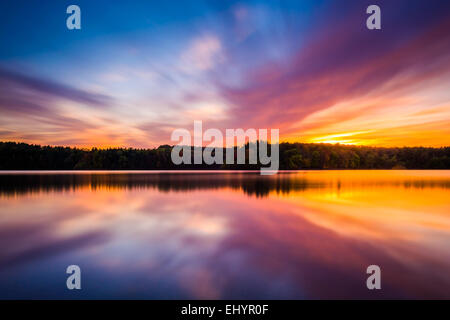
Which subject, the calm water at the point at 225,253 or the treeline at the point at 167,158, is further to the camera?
the treeline at the point at 167,158

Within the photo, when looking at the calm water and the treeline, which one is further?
the treeline

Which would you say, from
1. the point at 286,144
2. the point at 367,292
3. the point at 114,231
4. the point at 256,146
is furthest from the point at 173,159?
the point at 367,292

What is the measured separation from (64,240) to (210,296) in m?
7.27

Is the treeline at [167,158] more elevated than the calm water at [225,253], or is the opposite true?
the treeline at [167,158]

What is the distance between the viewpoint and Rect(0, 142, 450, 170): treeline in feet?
325

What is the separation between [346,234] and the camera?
9070 millimetres

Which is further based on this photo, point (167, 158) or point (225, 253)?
point (167, 158)

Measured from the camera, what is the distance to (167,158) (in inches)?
4178

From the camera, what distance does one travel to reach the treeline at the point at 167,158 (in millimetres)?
99188

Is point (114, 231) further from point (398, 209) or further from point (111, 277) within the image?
point (398, 209)

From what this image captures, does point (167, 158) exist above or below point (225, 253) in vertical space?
above

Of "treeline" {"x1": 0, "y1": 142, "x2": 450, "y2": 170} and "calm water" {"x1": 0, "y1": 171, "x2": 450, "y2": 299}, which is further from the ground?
"treeline" {"x1": 0, "y1": 142, "x2": 450, "y2": 170}
